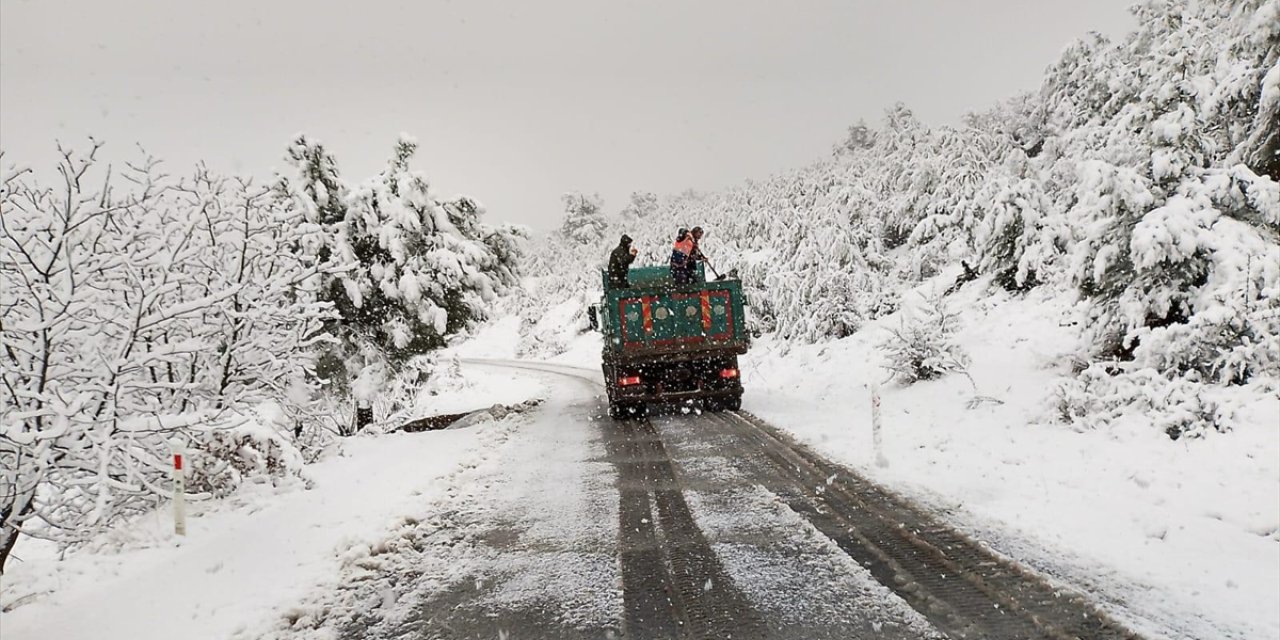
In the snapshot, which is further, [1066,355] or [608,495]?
[1066,355]

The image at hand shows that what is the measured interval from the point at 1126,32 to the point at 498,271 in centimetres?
2368

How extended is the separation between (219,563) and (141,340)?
2.04 metres

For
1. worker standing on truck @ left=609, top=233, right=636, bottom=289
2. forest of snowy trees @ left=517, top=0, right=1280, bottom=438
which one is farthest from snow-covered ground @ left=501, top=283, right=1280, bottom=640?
worker standing on truck @ left=609, top=233, right=636, bottom=289

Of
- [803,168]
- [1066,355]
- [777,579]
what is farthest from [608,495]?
[803,168]

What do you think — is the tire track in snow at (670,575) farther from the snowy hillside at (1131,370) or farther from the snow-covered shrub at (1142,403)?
the snow-covered shrub at (1142,403)

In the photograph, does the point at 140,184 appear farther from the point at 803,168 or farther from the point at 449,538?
the point at 803,168

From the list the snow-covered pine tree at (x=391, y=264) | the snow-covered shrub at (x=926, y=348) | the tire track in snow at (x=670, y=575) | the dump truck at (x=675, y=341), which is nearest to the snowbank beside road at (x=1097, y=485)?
the snow-covered shrub at (x=926, y=348)

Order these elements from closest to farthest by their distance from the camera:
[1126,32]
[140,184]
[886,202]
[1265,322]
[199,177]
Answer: [140,184]
[199,177]
[1265,322]
[1126,32]
[886,202]

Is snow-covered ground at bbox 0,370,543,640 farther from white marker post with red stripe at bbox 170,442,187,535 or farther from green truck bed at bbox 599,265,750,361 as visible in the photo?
green truck bed at bbox 599,265,750,361

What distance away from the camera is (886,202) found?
1185 inches

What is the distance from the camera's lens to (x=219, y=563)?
559cm

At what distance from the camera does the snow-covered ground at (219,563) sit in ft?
15.0

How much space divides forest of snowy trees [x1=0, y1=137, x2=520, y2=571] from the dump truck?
16.0 feet

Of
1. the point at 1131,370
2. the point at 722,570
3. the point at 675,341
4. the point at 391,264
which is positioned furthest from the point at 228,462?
the point at 1131,370
